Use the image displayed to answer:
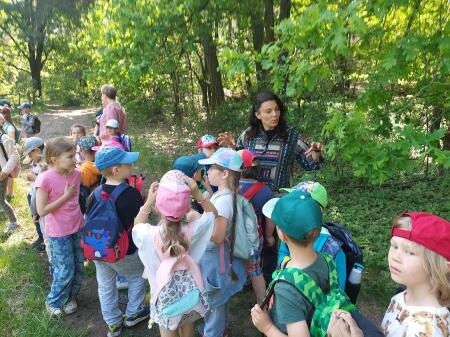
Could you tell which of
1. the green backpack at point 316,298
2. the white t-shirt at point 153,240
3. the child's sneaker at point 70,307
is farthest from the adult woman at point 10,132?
the green backpack at point 316,298

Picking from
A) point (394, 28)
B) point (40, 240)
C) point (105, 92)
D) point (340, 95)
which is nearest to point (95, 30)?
point (105, 92)

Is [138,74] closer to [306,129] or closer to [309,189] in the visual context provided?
[306,129]

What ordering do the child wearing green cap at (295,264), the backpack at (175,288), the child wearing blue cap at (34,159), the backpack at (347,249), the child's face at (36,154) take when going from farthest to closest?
the child's face at (36,154)
the child wearing blue cap at (34,159)
the backpack at (175,288)
the backpack at (347,249)
the child wearing green cap at (295,264)

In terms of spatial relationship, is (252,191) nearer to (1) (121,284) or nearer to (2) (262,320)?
(2) (262,320)

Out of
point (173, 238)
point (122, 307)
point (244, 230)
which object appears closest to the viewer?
point (173, 238)

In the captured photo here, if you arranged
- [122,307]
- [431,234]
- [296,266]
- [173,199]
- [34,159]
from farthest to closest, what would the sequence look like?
[34,159] → [122,307] → [173,199] → [296,266] → [431,234]

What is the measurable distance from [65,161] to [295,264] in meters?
2.30

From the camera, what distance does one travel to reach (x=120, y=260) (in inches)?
125

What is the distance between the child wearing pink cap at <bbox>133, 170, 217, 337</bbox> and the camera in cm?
236

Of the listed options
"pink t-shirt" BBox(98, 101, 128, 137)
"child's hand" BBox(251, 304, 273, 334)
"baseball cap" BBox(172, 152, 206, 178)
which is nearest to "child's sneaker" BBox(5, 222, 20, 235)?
"pink t-shirt" BBox(98, 101, 128, 137)

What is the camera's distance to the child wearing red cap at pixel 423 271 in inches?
64.4

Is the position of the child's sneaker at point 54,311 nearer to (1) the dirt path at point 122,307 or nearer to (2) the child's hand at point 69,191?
(1) the dirt path at point 122,307

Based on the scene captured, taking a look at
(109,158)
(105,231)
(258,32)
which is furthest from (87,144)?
(258,32)

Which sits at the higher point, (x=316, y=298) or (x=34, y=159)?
(x=34, y=159)
